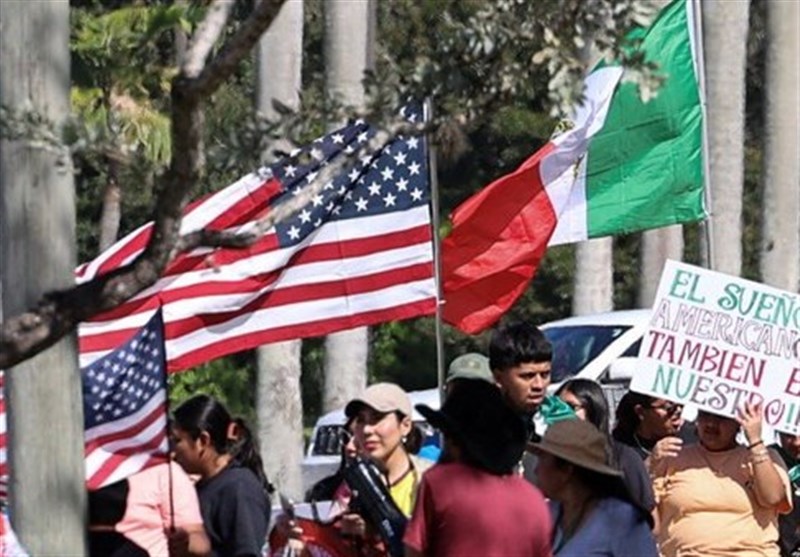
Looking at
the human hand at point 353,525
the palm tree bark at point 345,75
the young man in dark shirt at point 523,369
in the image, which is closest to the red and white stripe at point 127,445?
the human hand at point 353,525

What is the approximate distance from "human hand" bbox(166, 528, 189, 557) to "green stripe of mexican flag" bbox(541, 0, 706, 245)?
4826 mm

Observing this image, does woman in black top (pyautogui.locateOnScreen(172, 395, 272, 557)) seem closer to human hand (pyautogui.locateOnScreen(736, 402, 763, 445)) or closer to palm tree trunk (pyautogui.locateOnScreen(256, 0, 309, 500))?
human hand (pyautogui.locateOnScreen(736, 402, 763, 445))

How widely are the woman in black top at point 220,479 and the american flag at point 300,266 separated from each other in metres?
0.73

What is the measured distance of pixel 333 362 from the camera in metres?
27.1

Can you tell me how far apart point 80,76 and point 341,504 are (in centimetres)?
2496

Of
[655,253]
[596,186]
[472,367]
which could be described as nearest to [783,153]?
[655,253]

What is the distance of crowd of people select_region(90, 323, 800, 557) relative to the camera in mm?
7676

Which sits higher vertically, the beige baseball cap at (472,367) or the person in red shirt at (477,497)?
the beige baseball cap at (472,367)

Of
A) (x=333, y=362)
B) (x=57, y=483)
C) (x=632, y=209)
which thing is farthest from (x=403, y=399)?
(x=333, y=362)

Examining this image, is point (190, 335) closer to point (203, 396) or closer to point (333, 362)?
point (203, 396)

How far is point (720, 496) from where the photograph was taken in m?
10.2

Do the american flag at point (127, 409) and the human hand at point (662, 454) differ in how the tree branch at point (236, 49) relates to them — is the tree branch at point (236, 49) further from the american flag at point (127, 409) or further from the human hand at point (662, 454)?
the human hand at point (662, 454)

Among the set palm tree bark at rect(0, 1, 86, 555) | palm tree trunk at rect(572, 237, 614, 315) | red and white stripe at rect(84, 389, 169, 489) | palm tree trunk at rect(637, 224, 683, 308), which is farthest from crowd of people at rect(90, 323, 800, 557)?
palm tree trunk at rect(572, 237, 614, 315)

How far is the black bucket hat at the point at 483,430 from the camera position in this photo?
7668 millimetres
